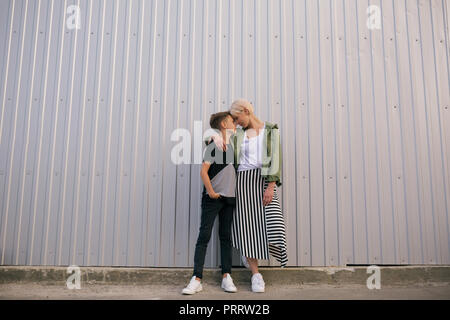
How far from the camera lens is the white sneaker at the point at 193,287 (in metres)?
2.88

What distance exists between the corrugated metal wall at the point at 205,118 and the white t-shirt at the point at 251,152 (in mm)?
456

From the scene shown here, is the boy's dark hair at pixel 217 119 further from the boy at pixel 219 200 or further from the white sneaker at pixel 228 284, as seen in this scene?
the white sneaker at pixel 228 284

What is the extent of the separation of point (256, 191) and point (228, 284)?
752mm

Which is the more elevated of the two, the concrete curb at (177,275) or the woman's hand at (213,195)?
the woman's hand at (213,195)

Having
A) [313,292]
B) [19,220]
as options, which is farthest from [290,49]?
[19,220]

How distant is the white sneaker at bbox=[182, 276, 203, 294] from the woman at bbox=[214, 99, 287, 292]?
42 centimetres

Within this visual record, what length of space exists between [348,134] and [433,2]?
5.28 feet

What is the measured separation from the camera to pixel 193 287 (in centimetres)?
289

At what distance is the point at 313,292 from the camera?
9.82ft

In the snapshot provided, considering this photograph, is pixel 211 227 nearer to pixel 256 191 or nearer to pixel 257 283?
pixel 256 191

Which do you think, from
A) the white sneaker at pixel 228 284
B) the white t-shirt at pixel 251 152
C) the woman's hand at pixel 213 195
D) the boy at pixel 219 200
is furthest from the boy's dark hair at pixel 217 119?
the white sneaker at pixel 228 284

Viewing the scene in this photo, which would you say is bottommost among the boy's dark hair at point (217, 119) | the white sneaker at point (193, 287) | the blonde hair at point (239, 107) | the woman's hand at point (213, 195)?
the white sneaker at point (193, 287)

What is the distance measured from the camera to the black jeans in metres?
2.95

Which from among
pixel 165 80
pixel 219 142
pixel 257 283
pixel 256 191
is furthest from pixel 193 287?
pixel 165 80
